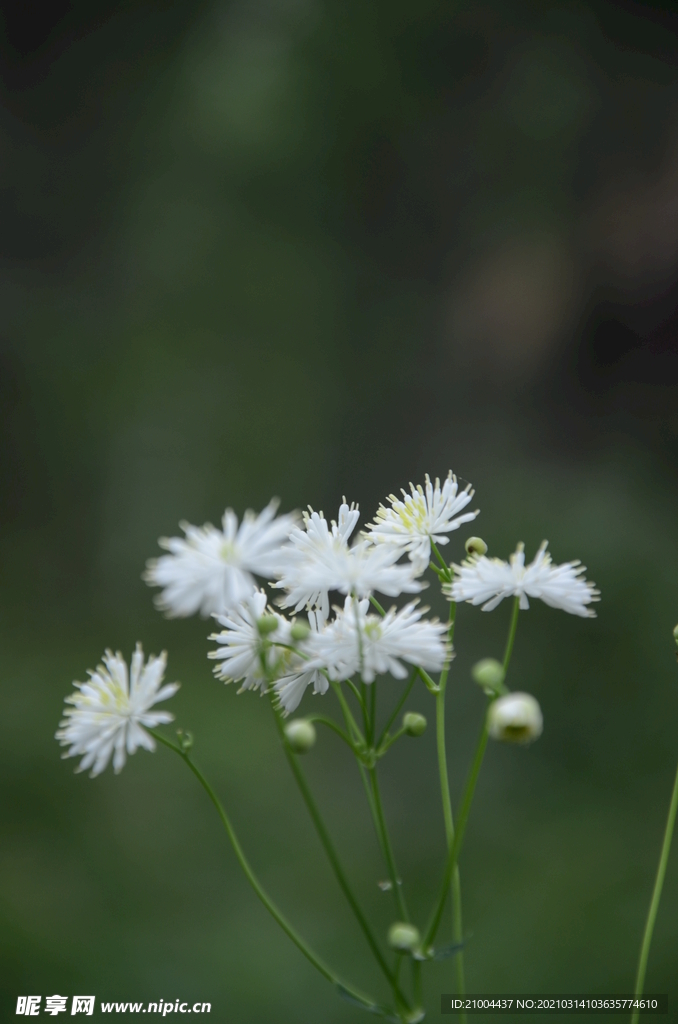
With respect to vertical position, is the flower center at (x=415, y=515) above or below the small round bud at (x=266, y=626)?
above

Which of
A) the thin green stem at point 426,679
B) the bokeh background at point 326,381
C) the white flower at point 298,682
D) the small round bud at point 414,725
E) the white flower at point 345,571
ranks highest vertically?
the bokeh background at point 326,381

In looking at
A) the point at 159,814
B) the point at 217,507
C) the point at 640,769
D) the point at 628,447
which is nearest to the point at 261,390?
the point at 217,507

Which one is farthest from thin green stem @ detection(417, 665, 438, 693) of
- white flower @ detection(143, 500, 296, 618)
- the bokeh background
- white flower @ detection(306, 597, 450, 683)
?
the bokeh background

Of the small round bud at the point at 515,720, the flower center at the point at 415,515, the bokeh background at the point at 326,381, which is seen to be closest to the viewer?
the small round bud at the point at 515,720

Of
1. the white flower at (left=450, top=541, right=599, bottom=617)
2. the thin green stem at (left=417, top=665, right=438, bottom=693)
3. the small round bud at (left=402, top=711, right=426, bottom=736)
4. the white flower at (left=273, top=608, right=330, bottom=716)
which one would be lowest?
the small round bud at (left=402, top=711, right=426, bottom=736)

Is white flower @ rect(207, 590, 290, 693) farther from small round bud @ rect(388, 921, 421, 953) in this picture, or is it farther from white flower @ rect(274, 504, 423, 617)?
small round bud @ rect(388, 921, 421, 953)

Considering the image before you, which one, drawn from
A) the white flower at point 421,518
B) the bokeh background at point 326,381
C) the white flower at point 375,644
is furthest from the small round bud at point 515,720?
the bokeh background at point 326,381

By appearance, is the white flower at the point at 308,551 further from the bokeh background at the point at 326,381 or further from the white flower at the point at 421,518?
the bokeh background at the point at 326,381

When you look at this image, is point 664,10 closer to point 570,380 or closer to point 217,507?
point 570,380
